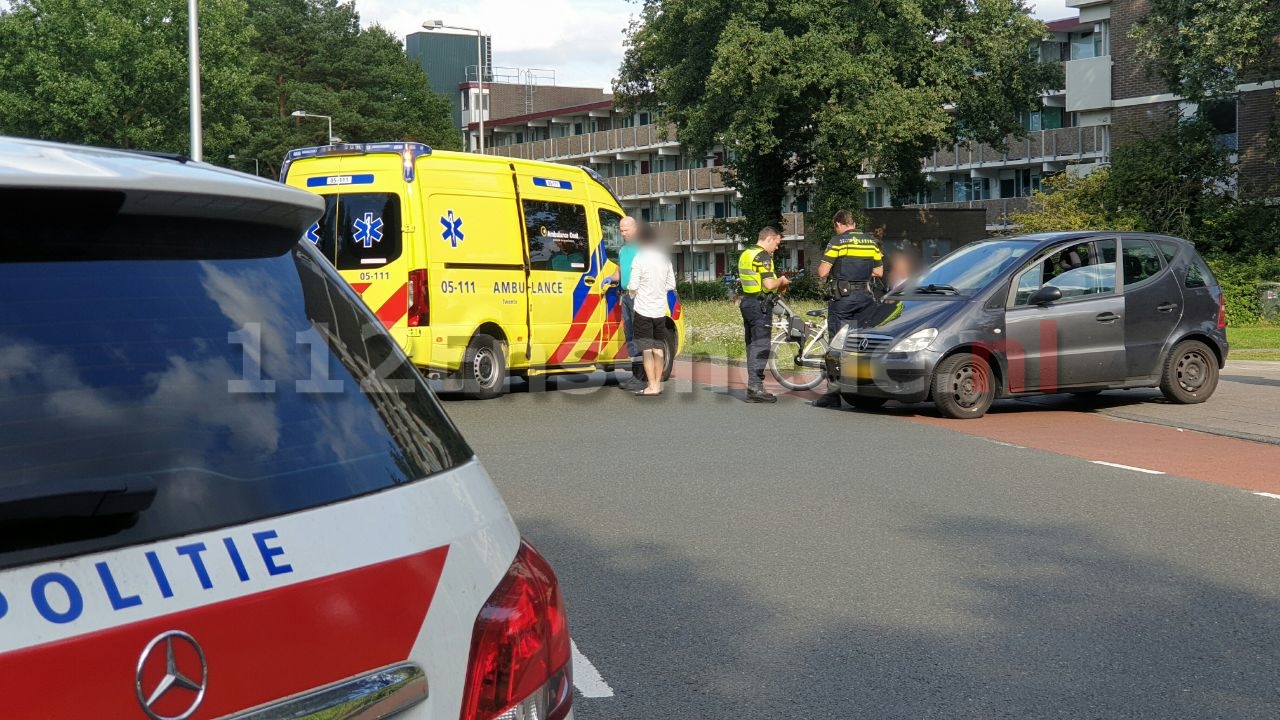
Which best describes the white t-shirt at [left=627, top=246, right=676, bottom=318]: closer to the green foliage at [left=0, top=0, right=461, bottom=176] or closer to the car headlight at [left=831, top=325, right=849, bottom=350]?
the car headlight at [left=831, top=325, right=849, bottom=350]

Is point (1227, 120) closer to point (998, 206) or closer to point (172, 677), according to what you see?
point (998, 206)

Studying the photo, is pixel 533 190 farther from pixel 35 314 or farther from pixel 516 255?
pixel 35 314

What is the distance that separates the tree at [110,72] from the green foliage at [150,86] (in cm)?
5

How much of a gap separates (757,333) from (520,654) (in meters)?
12.7

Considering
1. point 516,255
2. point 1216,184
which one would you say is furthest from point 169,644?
point 1216,184

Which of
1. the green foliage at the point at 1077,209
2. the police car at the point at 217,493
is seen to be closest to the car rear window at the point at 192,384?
the police car at the point at 217,493

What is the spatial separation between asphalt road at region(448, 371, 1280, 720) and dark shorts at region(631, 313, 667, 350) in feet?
13.5

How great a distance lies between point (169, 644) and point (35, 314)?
0.50 meters

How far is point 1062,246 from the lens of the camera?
43.5ft

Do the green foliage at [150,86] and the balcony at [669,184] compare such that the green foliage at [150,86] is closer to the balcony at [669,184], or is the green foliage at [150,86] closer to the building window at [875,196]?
the balcony at [669,184]

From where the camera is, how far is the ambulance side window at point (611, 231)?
54.3ft

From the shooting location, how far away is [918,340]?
12.8 meters

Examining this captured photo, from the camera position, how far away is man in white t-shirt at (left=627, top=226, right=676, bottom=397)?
1512 cm

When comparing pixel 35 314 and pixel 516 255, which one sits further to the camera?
pixel 516 255
